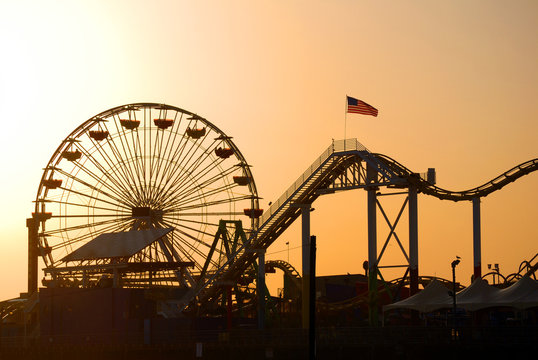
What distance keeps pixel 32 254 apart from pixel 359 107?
39.8 metres

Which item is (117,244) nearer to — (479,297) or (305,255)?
(305,255)

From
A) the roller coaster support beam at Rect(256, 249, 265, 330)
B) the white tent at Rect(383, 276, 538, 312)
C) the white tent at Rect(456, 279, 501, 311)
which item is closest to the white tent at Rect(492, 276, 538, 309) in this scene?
the white tent at Rect(383, 276, 538, 312)

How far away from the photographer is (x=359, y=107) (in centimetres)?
8288

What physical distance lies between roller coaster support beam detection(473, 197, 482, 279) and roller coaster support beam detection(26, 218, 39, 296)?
3907 cm

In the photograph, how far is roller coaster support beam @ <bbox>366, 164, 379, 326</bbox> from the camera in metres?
82.8

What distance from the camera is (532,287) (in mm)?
73188

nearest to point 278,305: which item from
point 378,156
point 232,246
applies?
point 232,246

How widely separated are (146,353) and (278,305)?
30.2 m

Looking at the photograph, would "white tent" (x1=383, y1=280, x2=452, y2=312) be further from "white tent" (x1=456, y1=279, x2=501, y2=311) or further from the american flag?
the american flag

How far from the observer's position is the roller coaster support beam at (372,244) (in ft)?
271

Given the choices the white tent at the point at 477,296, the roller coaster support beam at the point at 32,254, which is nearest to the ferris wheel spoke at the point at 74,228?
the roller coaster support beam at the point at 32,254

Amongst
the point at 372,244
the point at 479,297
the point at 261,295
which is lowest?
the point at 479,297

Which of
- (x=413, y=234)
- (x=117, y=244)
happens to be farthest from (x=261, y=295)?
(x=413, y=234)

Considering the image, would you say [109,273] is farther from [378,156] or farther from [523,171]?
[523,171]
